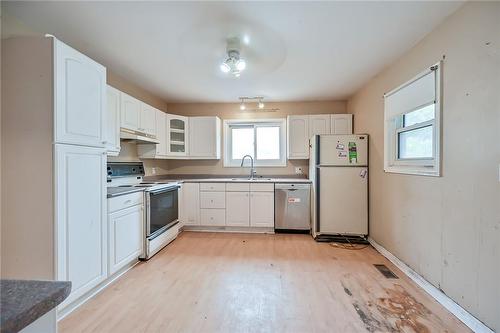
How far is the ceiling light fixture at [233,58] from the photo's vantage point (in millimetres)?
2082

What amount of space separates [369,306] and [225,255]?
1.65m

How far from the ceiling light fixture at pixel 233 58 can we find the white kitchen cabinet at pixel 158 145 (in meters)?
1.84

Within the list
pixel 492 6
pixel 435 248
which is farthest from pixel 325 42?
pixel 435 248

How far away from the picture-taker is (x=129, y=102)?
2934 mm

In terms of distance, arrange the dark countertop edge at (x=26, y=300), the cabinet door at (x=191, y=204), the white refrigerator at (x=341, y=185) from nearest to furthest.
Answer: the dark countertop edge at (x=26, y=300), the white refrigerator at (x=341, y=185), the cabinet door at (x=191, y=204)

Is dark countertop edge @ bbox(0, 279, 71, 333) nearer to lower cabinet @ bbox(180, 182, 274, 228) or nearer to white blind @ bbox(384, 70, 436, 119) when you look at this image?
white blind @ bbox(384, 70, 436, 119)

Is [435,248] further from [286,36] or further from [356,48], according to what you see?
[286,36]

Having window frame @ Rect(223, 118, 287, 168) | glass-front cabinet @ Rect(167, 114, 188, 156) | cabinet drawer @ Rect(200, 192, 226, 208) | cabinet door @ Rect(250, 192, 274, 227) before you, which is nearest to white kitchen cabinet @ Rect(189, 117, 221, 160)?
glass-front cabinet @ Rect(167, 114, 188, 156)

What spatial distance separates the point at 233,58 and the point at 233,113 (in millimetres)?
2307

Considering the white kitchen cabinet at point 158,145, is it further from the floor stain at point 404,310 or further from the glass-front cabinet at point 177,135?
the floor stain at point 404,310

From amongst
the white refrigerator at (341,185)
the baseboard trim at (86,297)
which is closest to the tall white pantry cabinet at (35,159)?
the baseboard trim at (86,297)

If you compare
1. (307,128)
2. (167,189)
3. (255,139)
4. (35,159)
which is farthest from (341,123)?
(35,159)

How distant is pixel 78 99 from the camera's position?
179cm

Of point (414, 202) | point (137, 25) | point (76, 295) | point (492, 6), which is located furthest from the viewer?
point (414, 202)
